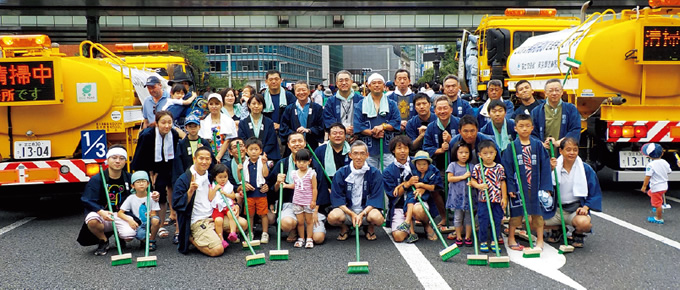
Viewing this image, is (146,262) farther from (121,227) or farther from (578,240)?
(578,240)

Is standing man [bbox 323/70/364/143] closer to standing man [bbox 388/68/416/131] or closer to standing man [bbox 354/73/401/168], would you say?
standing man [bbox 354/73/401/168]

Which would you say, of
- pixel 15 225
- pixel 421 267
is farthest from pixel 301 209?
pixel 15 225

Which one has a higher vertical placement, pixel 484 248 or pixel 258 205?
pixel 258 205

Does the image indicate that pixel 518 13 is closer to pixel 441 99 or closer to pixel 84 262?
pixel 441 99

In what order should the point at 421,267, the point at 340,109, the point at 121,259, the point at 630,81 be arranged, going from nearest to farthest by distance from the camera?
the point at 421,267, the point at 121,259, the point at 340,109, the point at 630,81

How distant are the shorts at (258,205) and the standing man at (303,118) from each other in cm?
131

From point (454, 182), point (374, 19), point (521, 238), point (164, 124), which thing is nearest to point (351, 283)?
point (454, 182)

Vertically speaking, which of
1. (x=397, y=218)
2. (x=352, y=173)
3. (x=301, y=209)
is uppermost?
(x=352, y=173)

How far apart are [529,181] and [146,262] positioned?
3479 millimetres

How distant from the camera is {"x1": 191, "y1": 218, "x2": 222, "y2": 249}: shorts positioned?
569 centimetres

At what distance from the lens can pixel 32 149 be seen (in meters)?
7.36

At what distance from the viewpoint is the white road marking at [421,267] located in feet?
15.3

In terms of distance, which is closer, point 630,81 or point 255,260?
point 255,260

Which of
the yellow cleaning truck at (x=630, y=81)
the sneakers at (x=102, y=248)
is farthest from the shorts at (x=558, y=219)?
the sneakers at (x=102, y=248)
